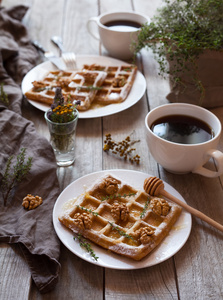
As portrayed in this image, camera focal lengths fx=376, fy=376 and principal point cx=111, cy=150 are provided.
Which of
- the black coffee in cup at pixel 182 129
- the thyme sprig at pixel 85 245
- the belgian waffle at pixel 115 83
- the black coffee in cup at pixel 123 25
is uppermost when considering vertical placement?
the black coffee in cup at pixel 182 129

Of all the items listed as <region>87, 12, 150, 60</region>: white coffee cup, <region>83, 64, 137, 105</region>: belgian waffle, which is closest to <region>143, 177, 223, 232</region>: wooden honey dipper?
<region>83, 64, 137, 105</region>: belgian waffle

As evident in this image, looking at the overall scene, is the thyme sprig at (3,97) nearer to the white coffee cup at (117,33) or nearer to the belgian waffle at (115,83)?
the belgian waffle at (115,83)

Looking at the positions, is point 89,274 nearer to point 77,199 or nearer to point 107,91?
point 77,199

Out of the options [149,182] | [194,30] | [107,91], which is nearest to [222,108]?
[194,30]

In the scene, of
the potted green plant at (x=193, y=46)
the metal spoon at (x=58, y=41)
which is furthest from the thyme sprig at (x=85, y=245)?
the metal spoon at (x=58, y=41)

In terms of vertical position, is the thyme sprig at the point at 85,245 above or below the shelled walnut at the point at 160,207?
below

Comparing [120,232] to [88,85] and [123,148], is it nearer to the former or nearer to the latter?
[123,148]

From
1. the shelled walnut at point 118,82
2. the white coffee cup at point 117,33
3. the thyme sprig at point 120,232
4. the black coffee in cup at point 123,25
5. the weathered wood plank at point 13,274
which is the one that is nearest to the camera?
the weathered wood plank at point 13,274
